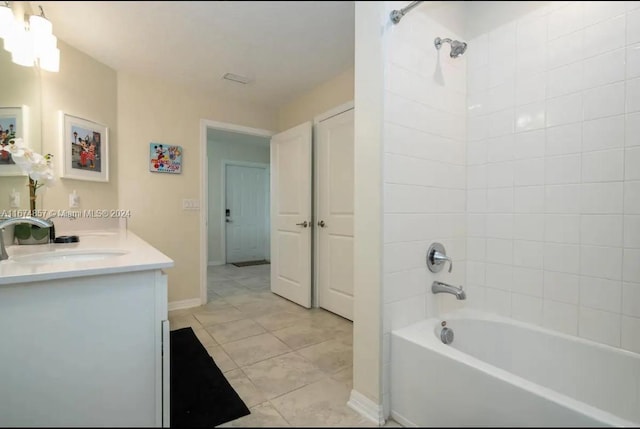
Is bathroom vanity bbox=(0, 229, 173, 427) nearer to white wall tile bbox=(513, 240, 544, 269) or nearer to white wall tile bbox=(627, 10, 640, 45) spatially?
white wall tile bbox=(513, 240, 544, 269)

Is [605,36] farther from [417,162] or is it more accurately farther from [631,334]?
[631,334]

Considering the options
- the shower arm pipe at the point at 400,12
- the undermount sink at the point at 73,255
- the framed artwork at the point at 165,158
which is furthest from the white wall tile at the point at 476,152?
the framed artwork at the point at 165,158

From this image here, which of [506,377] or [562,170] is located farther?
[562,170]

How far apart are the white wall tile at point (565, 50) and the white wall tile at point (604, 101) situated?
6.5 inches

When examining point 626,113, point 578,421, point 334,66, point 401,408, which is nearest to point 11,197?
point 334,66

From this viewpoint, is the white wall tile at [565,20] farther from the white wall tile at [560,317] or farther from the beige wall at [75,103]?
the beige wall at [75,103]

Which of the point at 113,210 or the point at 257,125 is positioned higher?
the point at 257,125

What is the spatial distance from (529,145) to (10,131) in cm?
217

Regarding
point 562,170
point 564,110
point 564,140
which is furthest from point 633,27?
point 562,170

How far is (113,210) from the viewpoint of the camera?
128cm

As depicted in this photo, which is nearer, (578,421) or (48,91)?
(578,421)

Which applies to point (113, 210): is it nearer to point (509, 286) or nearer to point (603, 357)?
point (509, 286)

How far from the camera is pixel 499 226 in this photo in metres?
1.52

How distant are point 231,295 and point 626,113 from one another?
3.17 m
